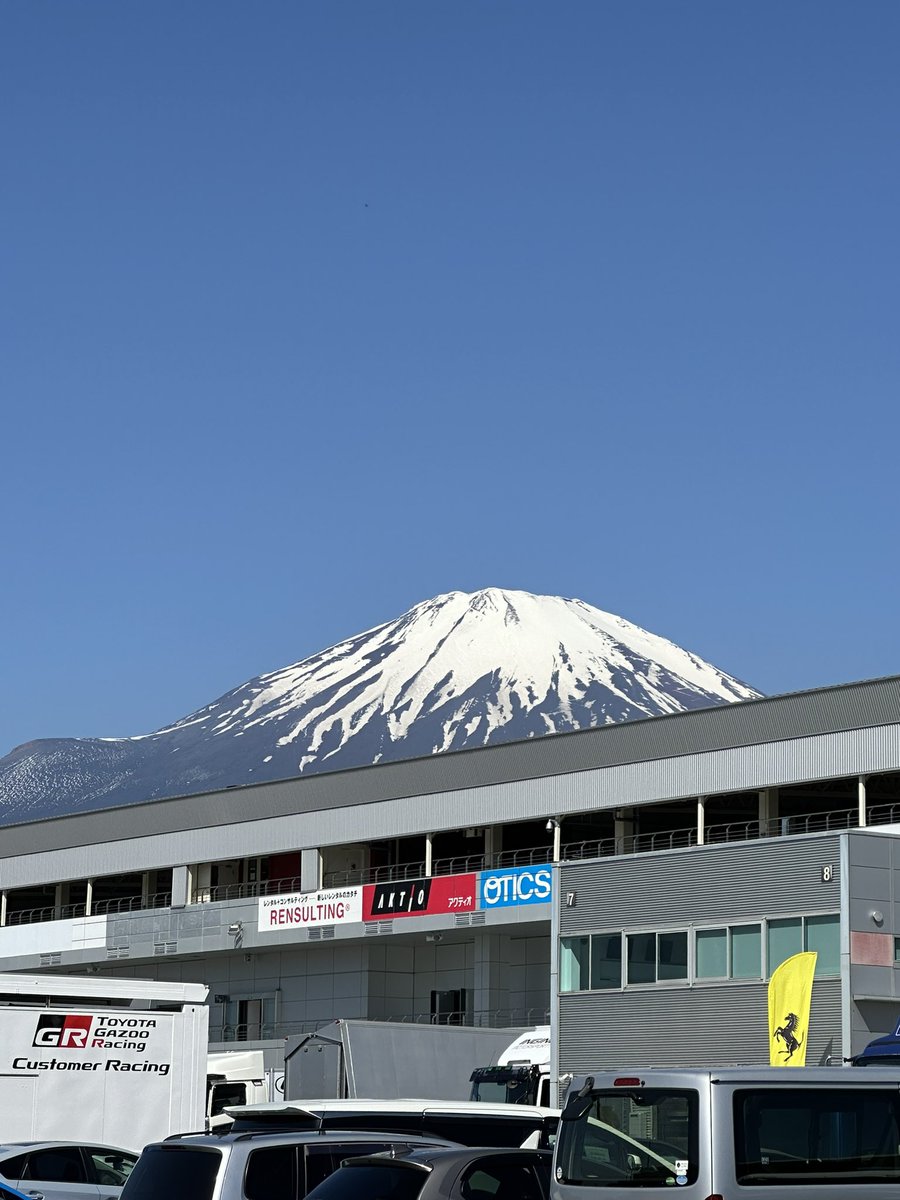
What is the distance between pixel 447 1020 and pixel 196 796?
13.2 m

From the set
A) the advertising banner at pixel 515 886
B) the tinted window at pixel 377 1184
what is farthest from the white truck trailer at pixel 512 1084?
the tinted window at pixel 377 1184

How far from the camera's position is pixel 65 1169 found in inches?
867

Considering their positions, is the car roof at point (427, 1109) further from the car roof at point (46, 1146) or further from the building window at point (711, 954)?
the building window at point (711, 954)

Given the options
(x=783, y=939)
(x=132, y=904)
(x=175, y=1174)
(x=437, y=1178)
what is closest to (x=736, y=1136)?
(x=437, y=1178)

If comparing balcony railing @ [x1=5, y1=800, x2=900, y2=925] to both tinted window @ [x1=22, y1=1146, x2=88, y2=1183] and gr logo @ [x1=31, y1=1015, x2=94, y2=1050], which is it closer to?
gr logo @ [x1=31, y1=1015, x2=94, y2=1050]

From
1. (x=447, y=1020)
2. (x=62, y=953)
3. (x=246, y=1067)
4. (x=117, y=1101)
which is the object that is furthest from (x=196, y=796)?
(x=117, y=1101)

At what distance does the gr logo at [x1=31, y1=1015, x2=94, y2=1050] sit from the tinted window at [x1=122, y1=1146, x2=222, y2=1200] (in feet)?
33.0

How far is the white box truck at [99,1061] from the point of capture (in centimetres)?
2412

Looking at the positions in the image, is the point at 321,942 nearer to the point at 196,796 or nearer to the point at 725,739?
the point at 196,796

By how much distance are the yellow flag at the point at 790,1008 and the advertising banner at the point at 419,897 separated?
80.2 ft

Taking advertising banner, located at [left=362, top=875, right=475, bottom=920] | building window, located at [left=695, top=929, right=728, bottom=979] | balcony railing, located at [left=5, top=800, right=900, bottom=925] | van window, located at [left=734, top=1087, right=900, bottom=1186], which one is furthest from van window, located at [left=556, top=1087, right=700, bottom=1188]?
advertising banner, located at [left=362, top=875, right=475, bottom=920]

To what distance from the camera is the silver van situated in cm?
1252

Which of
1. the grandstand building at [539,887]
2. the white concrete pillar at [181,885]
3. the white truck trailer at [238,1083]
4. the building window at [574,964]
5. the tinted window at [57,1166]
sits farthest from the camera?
the white concrete pillar at [181,885]

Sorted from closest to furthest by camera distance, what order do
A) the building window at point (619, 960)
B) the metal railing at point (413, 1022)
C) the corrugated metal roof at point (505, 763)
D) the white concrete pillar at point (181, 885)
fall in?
the building window at point (619, 960) < the corrugated metal roof at point (505, 763) < the metal railing at point (413, 1022) < the white concrete pillar at point (181, 885)
